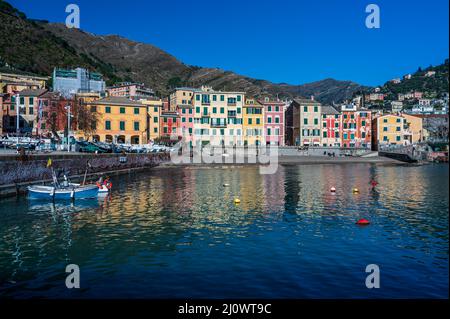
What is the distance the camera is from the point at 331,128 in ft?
361

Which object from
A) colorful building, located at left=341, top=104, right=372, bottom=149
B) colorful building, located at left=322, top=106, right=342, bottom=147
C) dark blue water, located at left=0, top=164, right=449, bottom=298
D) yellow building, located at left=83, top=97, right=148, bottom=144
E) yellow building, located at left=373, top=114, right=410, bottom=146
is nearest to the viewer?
dark blue water, located at left=0, top=164, right=449, bottom=298

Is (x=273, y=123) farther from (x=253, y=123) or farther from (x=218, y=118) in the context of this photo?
(x=218, y=118)

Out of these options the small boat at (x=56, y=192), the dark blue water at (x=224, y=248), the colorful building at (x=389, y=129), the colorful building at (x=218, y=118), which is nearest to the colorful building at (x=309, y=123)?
the colorful building at (x=218, y=118)

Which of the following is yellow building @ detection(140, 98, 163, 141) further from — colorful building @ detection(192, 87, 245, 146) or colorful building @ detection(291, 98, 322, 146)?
colorful building @ detection(291, 98, 322, 146)

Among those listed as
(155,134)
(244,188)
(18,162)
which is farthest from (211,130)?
(18,162)

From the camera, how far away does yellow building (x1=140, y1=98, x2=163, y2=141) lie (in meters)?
99.5

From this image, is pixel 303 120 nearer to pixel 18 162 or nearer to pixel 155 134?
pixel 155 134

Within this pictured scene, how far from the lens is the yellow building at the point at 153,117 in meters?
99.5

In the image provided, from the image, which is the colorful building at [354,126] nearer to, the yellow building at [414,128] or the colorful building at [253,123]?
the yellow building at [414,128]

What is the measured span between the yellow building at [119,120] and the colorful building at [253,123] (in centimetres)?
2475

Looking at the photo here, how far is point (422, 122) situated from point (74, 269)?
127m

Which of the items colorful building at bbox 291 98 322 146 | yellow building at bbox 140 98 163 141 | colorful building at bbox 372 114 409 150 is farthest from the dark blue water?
colorful building at bbox 372 114 409 150

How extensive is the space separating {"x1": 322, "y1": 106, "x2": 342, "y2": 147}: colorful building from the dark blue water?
74951 mm

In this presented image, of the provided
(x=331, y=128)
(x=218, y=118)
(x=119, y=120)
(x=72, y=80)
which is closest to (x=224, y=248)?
(x=119, y=120)
